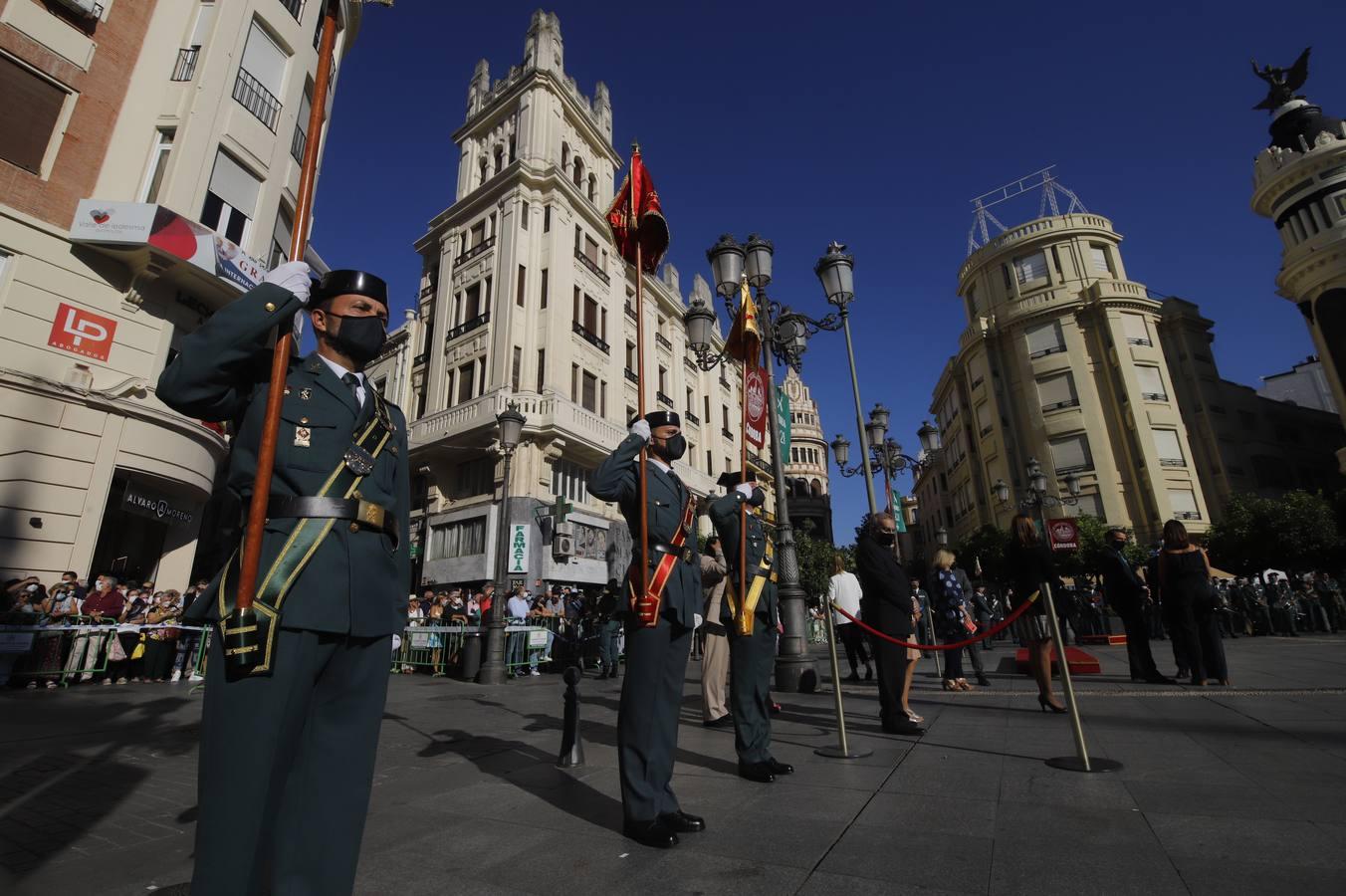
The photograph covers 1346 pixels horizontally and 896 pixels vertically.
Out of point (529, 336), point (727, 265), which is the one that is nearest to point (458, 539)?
point (529, 336)

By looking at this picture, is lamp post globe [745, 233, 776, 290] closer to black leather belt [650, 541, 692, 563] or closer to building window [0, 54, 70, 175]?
black leather belt [650, 541, 692, 563]

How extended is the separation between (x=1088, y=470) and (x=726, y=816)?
36.6 meters

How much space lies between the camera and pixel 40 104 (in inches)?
468

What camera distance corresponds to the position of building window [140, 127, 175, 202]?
1312cm

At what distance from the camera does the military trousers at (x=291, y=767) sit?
1686 millimetres

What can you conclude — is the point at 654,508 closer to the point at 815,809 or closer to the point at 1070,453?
the point at 815,809

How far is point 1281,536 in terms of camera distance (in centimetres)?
2312

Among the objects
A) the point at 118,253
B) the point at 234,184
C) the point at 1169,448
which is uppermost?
the point at 234,184

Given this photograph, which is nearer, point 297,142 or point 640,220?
point 640,220

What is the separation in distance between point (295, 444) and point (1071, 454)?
38958mm

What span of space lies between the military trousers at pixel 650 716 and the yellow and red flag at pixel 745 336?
18.5ft

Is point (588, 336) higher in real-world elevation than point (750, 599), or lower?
higher

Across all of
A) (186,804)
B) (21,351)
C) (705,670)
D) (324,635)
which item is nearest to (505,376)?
(21,351)

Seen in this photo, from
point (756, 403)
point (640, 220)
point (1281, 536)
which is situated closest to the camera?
point (640, 220)
